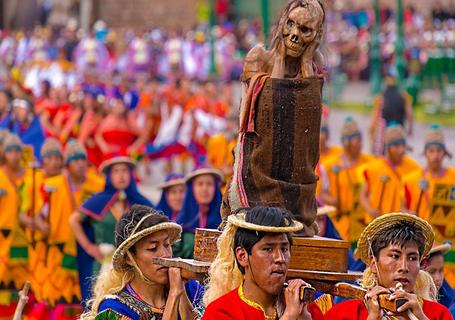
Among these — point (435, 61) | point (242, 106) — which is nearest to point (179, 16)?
point (435, 61)

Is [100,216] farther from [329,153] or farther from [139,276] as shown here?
[139,276]

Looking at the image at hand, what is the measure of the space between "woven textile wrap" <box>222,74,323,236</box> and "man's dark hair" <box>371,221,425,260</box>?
577 mm

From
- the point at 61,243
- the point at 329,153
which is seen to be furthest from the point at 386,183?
the point at 61,243

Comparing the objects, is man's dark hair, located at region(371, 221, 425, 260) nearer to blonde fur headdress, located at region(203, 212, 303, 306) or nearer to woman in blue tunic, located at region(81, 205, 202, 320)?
blonde fur headdress, located at region(203, 212, 303, 306)

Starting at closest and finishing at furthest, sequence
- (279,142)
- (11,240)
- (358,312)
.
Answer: (358,312) → (279,142) → (11,240)

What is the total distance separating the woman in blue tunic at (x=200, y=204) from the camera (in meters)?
12.3

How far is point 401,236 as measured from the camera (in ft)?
23.9

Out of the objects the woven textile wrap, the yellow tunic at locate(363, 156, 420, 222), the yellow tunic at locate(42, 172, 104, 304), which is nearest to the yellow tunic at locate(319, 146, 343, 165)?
the yellow tunic at locate(363, 156, 420, 222)

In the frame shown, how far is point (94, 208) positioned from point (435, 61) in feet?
76.3

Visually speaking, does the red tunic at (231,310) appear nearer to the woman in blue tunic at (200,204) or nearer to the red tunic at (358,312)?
the red tunic at (358,312)

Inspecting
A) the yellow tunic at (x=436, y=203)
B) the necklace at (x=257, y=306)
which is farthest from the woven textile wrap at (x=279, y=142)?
the yellow tunic at (x=436, y=203)

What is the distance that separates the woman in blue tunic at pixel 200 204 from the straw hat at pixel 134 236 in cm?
389

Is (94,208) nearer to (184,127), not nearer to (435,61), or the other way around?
(184,127)

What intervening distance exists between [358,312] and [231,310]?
59 cm
